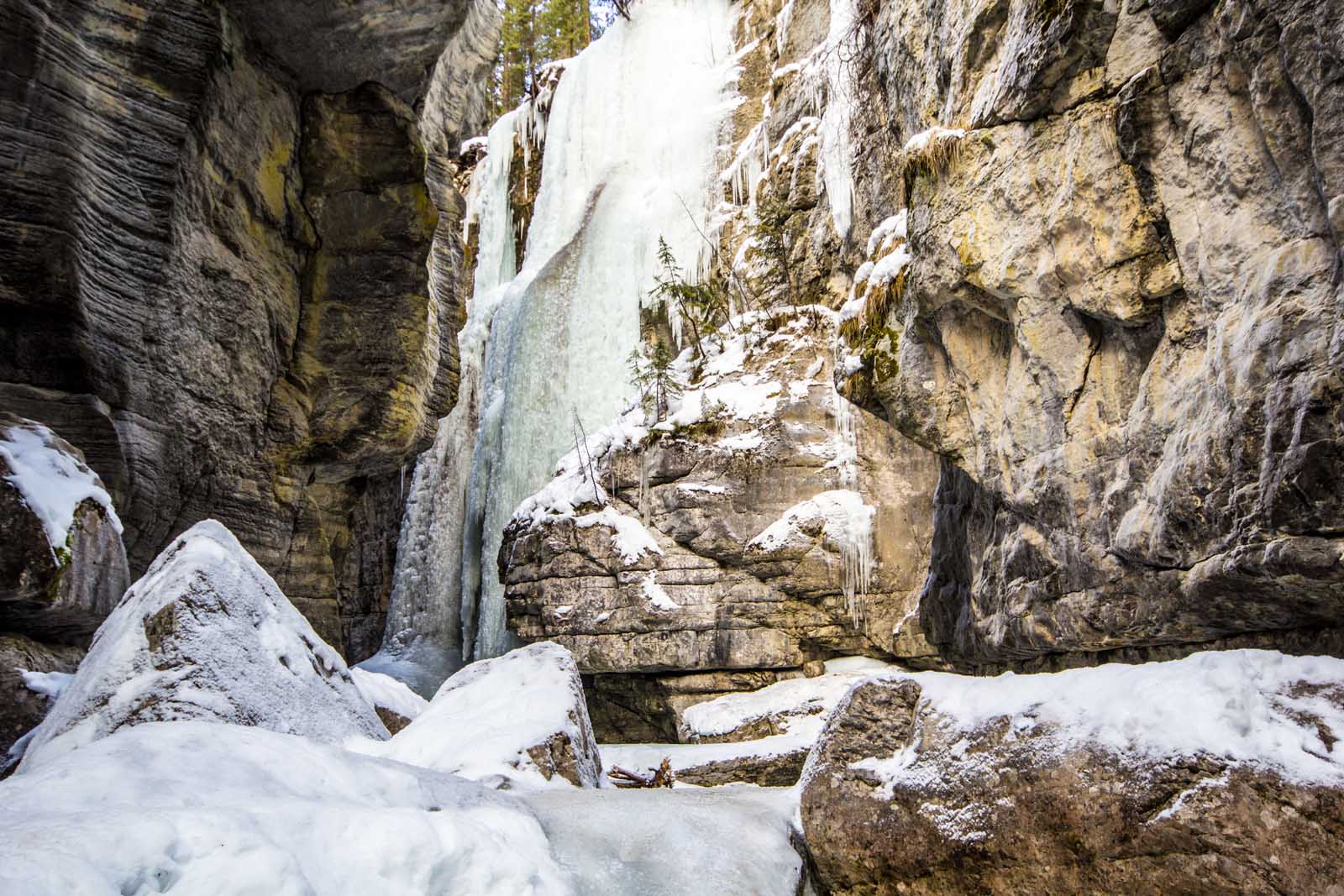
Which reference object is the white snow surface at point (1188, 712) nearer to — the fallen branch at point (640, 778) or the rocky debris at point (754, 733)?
the fallen branch at point (640, 778)

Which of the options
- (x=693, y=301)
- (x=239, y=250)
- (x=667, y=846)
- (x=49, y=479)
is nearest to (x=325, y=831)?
(x=667, y=846)

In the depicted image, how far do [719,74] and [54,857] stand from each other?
19.0 m

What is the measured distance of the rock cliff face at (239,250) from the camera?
24.8 ft

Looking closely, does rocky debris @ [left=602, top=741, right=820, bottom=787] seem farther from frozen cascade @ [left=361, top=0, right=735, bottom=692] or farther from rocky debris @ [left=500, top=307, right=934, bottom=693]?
frozen cascade @ [left=361, top=0, right=735, bottom=692]

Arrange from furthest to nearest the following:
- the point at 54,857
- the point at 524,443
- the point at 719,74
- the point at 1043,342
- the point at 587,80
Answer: the point at 587,80 < the point at 719,74 < the point at 524,443 < the point at 1043,342 < the point at 54,857

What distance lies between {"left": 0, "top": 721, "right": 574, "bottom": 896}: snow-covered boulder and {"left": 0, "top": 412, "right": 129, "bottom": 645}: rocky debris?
3917 mm

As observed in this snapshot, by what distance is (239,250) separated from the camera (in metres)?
9.46

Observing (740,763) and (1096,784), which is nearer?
(1096,784)

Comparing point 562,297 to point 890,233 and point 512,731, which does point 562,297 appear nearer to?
point 890,233

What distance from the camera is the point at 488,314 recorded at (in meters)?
19.5

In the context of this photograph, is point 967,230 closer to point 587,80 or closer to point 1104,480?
point 1104,480

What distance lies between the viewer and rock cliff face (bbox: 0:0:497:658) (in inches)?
298

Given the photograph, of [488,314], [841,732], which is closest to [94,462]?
[841,732]

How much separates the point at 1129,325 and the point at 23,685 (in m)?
6.66
